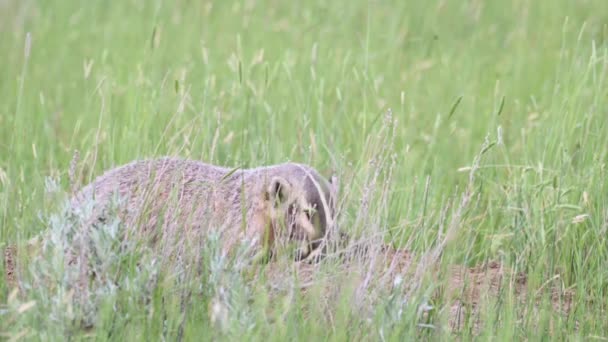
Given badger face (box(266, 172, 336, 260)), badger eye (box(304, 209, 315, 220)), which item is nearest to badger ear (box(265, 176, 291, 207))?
badger face (box(266, 172, 336, 260))

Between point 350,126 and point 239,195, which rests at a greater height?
point 350,126

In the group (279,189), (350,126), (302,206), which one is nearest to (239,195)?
(279,189)

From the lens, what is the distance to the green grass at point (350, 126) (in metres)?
4.25

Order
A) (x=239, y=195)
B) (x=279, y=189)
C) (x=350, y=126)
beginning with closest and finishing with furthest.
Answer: (x=279, y=189) < (x=239, y=195) < (x=350, y=126)

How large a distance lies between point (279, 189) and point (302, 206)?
19 centimetres

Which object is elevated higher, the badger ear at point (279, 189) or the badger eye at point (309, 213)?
the badger ear at point (279, 189)

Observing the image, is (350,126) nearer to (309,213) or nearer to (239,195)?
(239,195)

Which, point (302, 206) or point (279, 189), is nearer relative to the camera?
point (302, 206)

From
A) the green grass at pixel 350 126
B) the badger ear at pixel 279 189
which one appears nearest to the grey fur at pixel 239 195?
the badger ear at pixel 279 189

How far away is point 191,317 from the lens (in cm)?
413

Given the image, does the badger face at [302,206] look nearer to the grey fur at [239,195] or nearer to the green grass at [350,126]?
the grey fur at [239,195]

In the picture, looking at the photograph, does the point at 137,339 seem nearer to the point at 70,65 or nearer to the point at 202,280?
the point at 202,280

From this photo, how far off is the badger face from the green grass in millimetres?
138

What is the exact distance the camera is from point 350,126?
6910 millimetres
